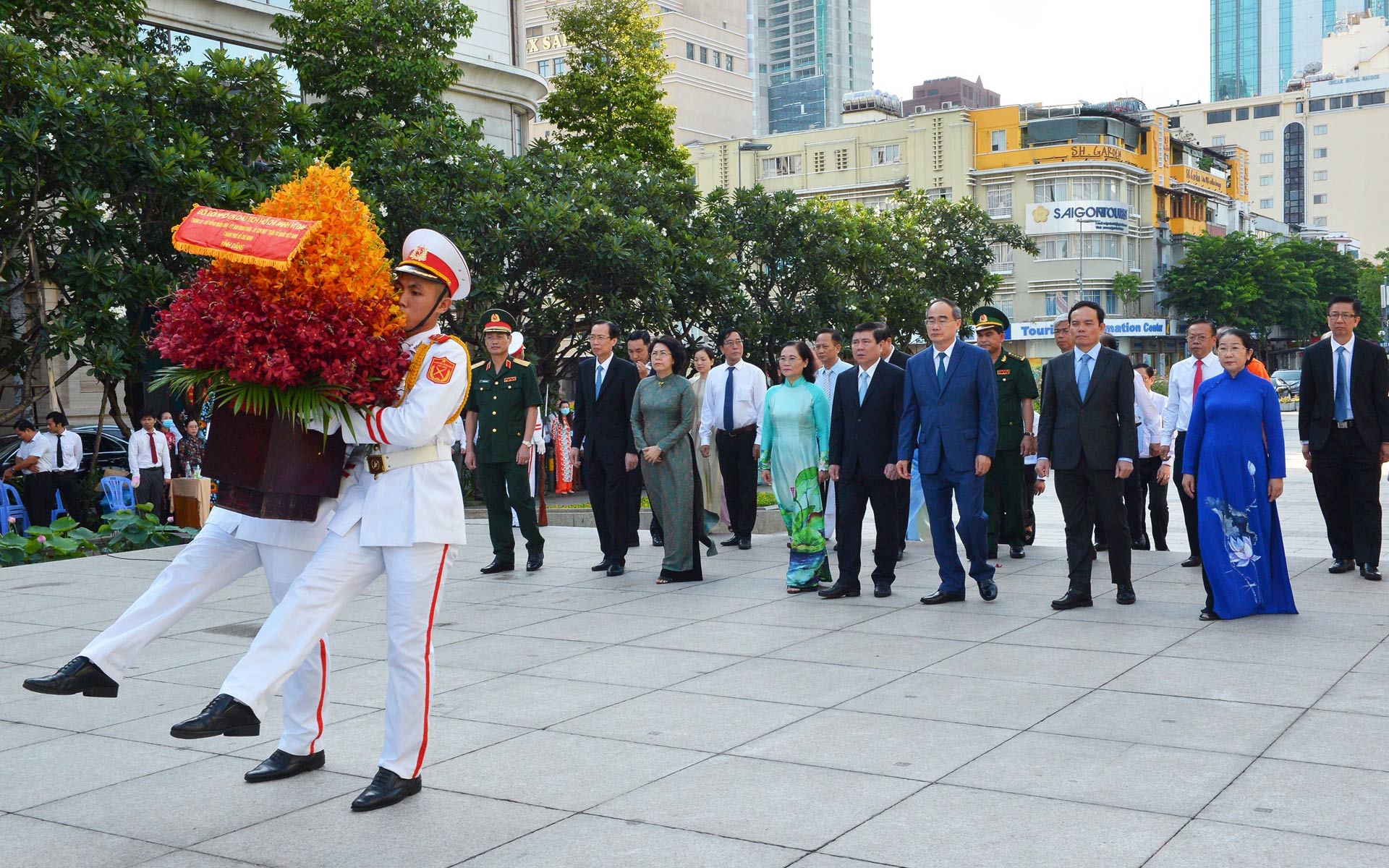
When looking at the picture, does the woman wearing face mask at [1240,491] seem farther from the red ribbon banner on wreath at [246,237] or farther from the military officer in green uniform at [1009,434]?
the red ribbon banner on wreath at [246,237]

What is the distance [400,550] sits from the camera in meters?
4.58

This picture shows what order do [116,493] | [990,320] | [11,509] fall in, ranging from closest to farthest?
[990,320], [11,509], [116,493]

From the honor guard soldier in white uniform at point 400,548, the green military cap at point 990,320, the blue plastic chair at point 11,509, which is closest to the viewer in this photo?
the honor guard soldier in white uniform at point 400,548

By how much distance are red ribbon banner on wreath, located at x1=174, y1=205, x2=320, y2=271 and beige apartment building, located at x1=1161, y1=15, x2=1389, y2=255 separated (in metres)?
138

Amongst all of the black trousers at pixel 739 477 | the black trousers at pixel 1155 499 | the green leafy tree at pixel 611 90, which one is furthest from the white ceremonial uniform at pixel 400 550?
the green leafy tree at pixel 611 90

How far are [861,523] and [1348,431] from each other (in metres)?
3.53

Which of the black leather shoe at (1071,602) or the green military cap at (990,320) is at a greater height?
the green military cap at (990,320)

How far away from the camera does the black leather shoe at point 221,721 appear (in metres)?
4.23

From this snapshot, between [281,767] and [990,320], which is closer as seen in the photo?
[281,767]

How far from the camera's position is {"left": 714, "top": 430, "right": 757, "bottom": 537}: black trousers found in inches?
479

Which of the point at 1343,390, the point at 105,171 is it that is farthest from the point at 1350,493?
the point at 105,171

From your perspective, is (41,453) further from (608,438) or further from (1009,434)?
(1009,434)

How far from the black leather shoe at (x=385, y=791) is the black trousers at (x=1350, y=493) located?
7.17m

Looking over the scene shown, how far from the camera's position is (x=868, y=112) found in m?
86.4
